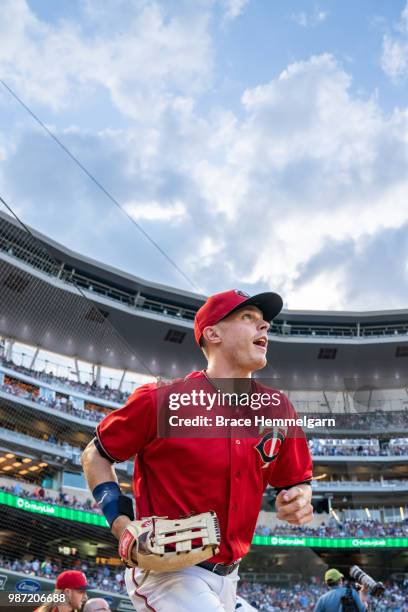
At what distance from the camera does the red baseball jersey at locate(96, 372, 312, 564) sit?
2.54 meters

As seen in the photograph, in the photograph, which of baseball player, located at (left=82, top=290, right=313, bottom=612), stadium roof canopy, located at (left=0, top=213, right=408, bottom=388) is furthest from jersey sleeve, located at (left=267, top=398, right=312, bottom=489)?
stadium roof canopy, located at (left=0, top=213, right=408, bottom=388)

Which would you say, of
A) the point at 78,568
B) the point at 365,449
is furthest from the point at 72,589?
the point at 365,449

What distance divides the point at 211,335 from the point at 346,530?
117 ft

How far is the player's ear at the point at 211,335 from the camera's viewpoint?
2.93m

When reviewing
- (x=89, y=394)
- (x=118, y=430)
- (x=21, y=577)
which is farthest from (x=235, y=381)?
(x=89, y=394)

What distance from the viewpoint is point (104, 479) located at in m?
2.54

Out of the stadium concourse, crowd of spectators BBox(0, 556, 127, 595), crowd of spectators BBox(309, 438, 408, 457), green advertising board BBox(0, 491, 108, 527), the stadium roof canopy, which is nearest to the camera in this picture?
crowd of spectators BBox(0, 556, 127, 595)

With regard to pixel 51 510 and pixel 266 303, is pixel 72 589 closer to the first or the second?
pixel 266 303

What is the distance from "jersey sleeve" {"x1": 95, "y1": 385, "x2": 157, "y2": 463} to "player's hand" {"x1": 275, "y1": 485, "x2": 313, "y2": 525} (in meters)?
0.61

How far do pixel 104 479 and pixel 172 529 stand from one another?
0.50 m

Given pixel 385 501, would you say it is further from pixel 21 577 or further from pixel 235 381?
pixel 235 381

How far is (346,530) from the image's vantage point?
35.6m

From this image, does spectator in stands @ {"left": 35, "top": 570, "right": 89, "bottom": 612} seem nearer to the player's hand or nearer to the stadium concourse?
the player's hand

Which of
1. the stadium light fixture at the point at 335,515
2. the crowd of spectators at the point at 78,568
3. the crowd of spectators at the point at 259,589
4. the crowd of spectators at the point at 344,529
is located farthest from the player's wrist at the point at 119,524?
the stadium light fixture at the point at 335,515
